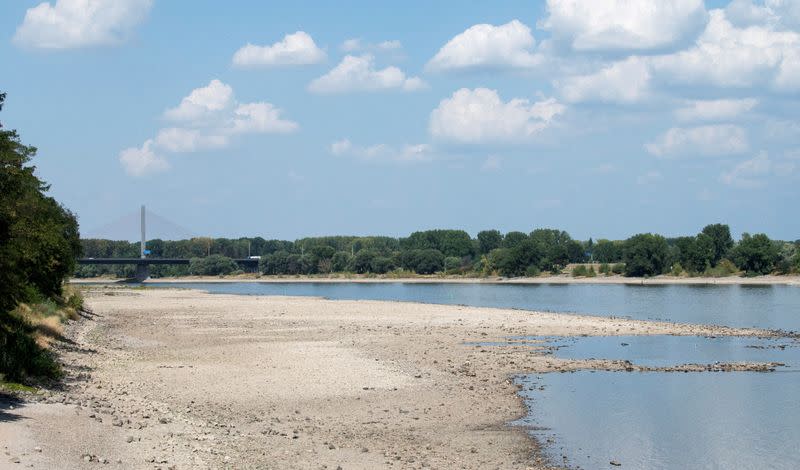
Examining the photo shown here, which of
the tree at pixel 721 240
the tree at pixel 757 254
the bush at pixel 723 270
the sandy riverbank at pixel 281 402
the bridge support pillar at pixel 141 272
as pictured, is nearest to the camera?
the sandy riverbank at pixel 281 402

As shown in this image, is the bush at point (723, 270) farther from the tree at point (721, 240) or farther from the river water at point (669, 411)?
the river water at point (669, 411)

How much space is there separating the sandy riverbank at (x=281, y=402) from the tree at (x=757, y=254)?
108063 millimetres

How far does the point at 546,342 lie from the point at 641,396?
14881 mm

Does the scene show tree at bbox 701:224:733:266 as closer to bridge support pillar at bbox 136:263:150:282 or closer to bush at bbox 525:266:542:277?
bush at bbox 525:266:542:277

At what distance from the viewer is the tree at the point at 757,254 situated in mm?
143375

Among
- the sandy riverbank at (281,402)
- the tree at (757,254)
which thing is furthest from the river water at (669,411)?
the tree at (757,254)

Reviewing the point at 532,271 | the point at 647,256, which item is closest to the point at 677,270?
the point at 647,256

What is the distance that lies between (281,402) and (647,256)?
138671 millimetres

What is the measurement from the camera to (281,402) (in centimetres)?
2339

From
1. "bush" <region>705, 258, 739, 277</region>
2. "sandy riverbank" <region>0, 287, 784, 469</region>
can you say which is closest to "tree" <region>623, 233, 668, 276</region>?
"bush" <region>705, 258, 739, 277</region>

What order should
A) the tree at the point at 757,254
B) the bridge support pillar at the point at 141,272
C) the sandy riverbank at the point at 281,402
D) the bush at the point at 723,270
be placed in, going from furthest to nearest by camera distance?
1. the bridge support pillar at the point at 141,272
2. the bush at the point at 723,270
3. the tree at the point at 757,254
4. the sandy riverbank at the point at 281,402

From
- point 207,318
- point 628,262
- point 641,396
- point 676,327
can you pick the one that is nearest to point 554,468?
point 641,396

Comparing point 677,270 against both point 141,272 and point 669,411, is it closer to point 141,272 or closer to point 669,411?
point 141,272

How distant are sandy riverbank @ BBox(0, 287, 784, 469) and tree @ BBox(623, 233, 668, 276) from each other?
113 m
